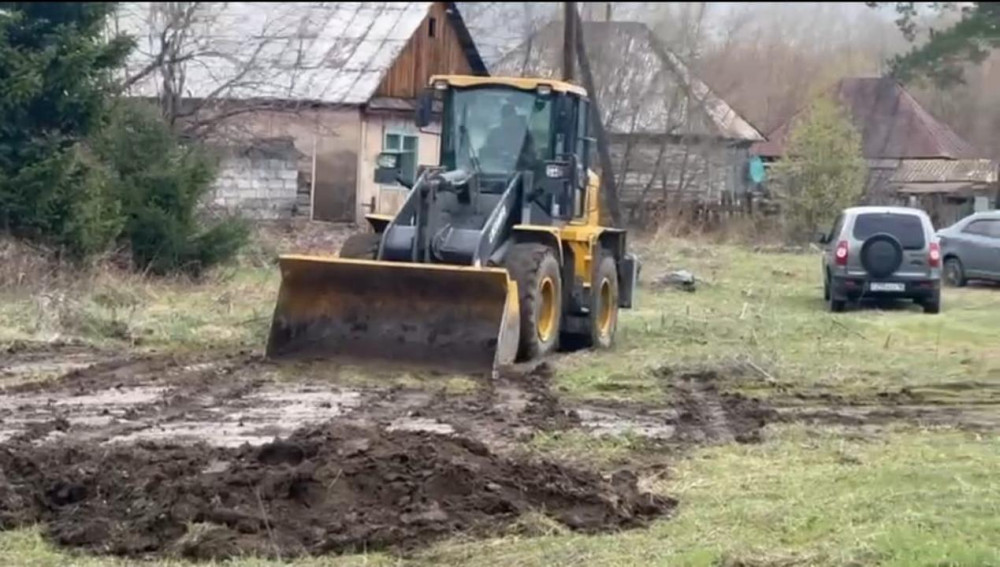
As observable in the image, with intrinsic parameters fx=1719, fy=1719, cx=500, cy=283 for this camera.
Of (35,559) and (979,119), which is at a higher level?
(979,119)

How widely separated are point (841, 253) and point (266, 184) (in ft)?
60.3

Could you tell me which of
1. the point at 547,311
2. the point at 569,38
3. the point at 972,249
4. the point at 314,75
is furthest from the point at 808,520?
the point at 314,75

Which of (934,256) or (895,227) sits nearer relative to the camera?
(934,256)

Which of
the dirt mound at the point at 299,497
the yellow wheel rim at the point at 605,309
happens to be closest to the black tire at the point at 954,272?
the yellow wheel rim at the point at 605,309

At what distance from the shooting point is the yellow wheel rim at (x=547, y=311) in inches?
683

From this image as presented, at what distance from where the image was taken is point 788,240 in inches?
1528

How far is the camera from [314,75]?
39.8 meters

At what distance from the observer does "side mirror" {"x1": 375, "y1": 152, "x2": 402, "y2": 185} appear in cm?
1858

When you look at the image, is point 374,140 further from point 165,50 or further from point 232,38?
point 165,50

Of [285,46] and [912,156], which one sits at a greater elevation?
[285,46]

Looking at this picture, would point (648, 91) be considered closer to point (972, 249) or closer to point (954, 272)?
point (954, 272)

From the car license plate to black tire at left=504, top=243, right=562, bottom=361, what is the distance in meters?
7.73

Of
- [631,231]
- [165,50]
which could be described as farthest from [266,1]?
[631,231]

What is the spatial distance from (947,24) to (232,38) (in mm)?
15615
